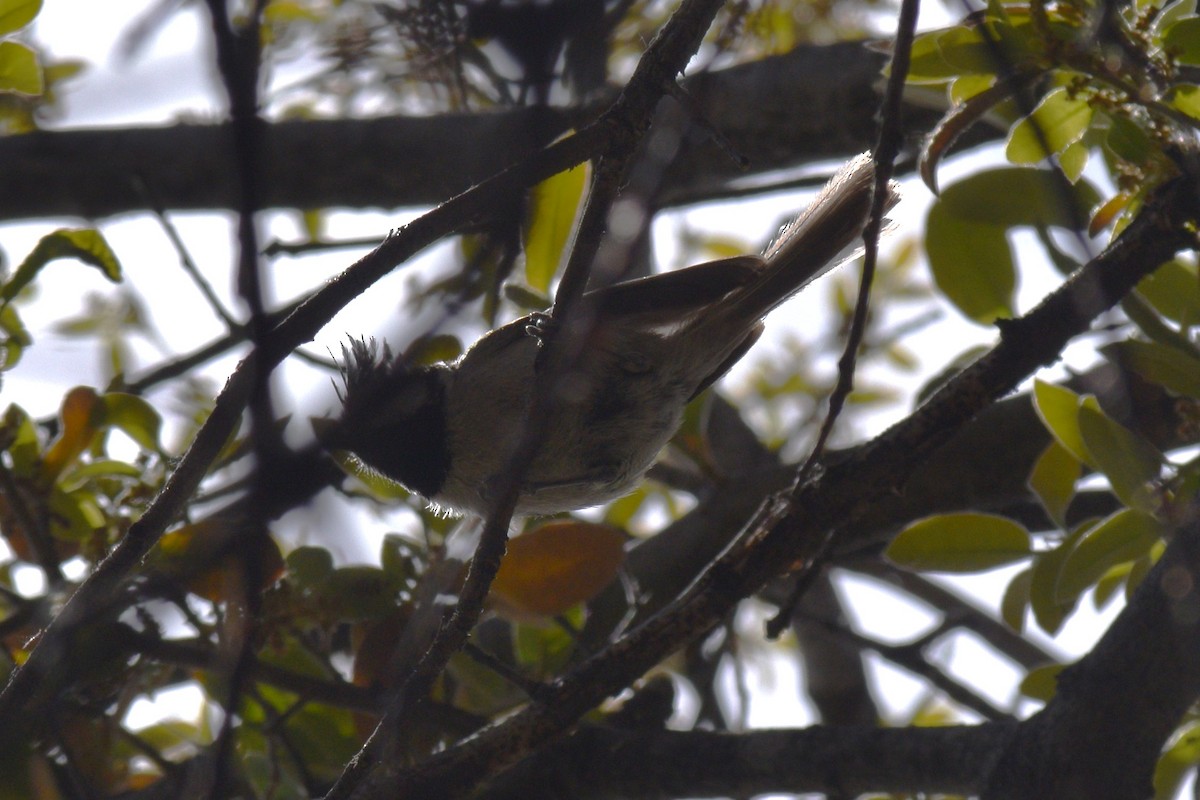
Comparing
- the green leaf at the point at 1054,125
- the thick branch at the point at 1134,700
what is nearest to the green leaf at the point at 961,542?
the thick branch at the point at 1134,700

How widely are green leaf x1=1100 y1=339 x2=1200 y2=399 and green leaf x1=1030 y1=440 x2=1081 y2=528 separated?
1.00 ft

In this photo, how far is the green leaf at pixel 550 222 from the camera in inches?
102

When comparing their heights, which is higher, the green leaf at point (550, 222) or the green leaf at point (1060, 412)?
the green leaf at point (550, 222)

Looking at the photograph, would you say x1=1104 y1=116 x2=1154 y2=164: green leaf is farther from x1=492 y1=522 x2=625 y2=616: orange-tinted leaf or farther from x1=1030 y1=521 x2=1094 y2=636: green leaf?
x1=492 y1=522 x2=625 y2=616: orange-tinted leaf

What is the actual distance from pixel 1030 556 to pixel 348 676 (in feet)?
5.26

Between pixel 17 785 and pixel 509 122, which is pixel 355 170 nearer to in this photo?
pixel 509 122

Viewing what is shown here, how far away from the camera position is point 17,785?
4.91 feet

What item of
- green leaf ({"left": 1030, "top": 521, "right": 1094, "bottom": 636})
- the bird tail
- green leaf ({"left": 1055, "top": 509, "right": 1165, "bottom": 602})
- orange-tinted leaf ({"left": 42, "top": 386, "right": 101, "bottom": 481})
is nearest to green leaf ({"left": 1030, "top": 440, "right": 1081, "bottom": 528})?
green leaf ({"left": 1030, "top": 521, "right": 1094, "bottom": 636})

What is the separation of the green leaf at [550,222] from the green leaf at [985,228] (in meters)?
0.79

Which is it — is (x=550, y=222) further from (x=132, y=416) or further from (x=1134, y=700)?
(x=1134, y=700)

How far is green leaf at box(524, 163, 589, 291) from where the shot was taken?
2.59m

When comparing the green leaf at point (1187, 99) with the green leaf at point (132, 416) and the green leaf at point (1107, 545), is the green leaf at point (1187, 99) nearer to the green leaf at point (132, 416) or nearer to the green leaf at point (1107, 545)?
the green leaf at point (1107, 545)

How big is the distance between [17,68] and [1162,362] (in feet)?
7.31

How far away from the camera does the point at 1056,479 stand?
233 cm
